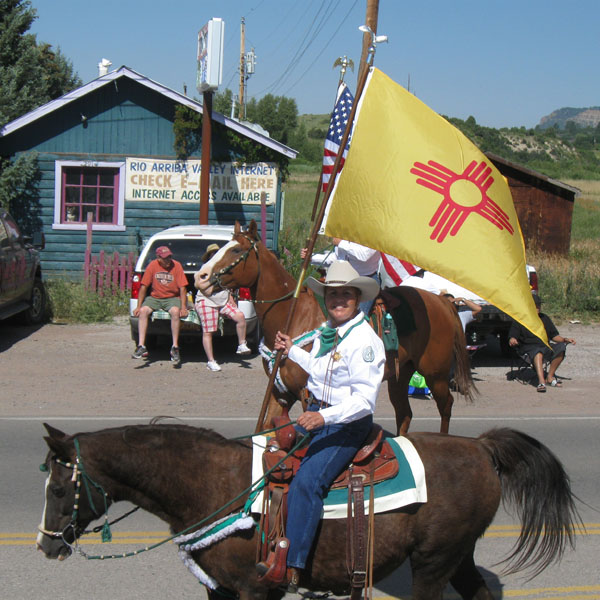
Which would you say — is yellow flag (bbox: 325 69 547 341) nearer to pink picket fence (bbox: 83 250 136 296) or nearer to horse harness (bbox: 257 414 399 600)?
horse harness (bbox: 257 414 399 600)

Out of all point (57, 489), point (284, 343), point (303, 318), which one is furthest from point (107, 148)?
point (57, 489)

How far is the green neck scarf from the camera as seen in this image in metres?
4.20

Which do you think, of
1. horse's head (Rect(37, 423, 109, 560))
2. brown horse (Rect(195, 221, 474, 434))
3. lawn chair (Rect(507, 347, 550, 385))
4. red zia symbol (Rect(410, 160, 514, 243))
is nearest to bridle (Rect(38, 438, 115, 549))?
horse's head (Rect(37, 423, 109, 560))

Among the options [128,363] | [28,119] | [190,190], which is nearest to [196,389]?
[128,363]

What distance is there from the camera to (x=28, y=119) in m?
18.1

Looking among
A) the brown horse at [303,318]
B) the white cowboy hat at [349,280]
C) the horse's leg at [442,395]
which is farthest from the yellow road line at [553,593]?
the horse's leg at [442,395]

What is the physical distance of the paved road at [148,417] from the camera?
529cm

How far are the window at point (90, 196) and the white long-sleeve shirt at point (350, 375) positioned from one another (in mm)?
15266

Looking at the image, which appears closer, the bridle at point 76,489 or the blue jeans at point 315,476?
the bridle at point 76,489

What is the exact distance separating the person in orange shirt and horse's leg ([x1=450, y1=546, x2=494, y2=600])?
8.22 m

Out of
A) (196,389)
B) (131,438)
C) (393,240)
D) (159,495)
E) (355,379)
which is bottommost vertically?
(196,389)

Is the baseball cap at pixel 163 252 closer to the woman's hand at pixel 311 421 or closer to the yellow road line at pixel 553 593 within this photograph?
the yellow road line at pixel 553 593

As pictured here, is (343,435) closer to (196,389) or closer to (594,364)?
(196,389)

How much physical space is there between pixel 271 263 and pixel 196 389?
3.79 metres
